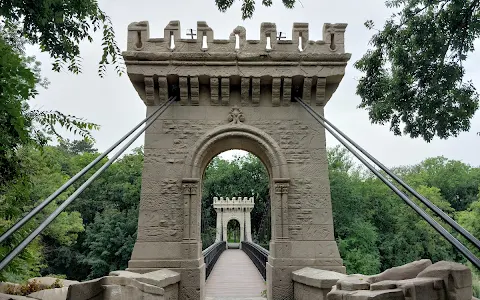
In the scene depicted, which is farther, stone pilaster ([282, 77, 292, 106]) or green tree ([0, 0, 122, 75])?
stone pilaster ([282, 77, 292, 106])

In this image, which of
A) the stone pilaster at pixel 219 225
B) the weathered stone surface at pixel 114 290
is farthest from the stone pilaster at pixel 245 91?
the stone pilaster at pixel 219 225

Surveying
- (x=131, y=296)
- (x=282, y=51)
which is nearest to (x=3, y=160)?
(x=131, y=296)

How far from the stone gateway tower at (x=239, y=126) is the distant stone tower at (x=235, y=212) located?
17074 mm

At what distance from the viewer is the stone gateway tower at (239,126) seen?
195 inches

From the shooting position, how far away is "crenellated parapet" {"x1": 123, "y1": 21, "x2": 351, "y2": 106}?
17.0ft

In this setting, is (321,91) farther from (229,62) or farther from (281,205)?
(281,205)

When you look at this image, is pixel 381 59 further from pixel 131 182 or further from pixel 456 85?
pixel 131 182

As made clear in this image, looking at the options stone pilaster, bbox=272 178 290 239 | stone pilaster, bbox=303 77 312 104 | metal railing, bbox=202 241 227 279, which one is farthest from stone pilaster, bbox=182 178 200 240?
stone pilaster, bbox=303 77 312 104

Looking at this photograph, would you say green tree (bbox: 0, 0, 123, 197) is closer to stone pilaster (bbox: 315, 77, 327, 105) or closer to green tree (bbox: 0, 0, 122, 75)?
green tree (bbox: 0, 0, 122, 75)

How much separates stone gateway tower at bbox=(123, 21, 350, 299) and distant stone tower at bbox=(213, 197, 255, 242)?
17074 mm

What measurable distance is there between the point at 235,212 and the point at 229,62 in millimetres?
18495

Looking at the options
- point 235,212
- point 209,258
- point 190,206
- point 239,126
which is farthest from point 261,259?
point 235,212

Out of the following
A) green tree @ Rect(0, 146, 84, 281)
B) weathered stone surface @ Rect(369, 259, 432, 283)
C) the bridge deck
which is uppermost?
green tree @ Rect(0, 146, 84, 281)

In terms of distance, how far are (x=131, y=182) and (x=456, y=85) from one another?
21.3m
